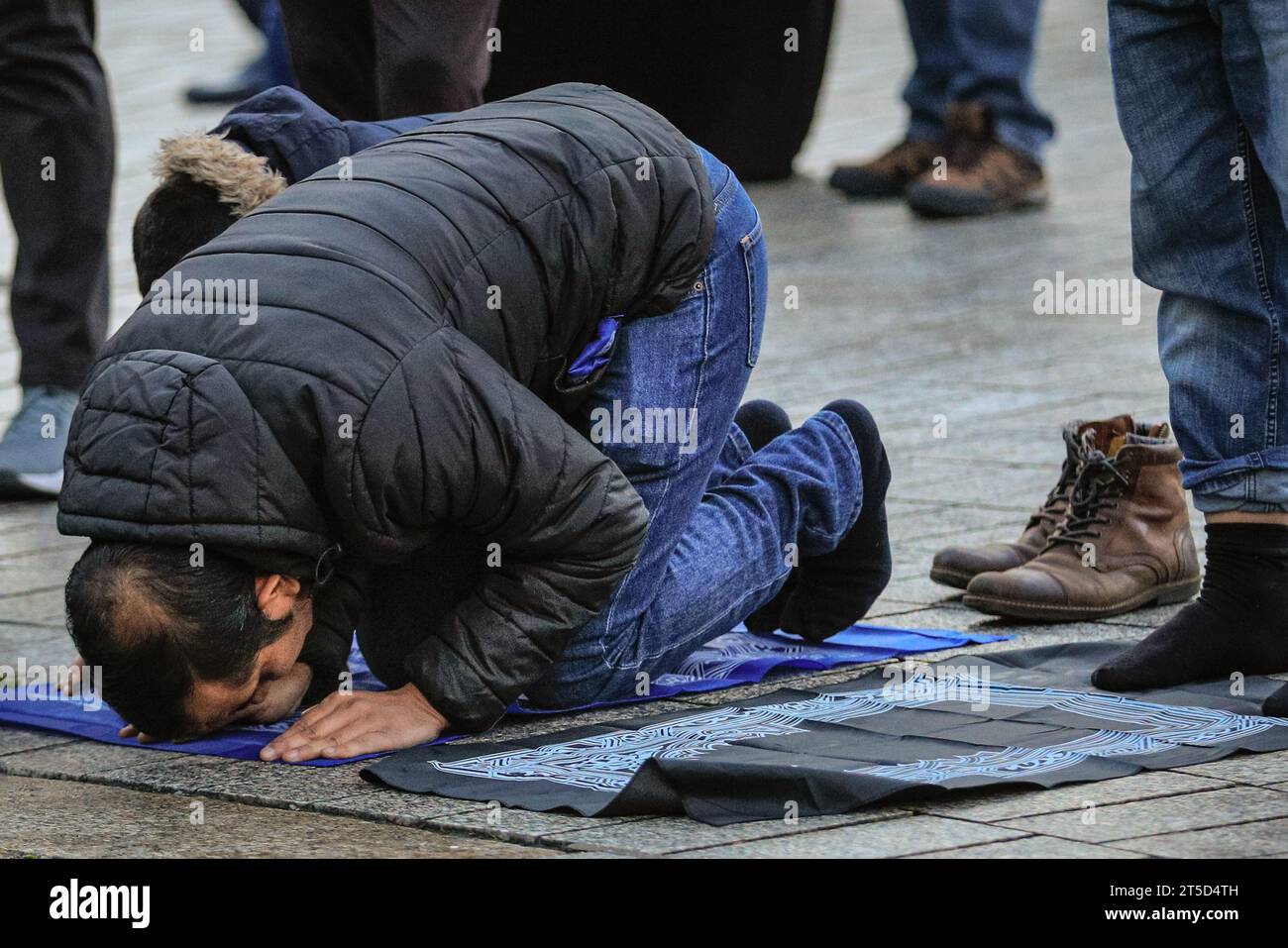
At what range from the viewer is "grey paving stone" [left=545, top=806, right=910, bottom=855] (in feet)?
8.23

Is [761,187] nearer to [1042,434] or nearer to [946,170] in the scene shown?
[946,170]

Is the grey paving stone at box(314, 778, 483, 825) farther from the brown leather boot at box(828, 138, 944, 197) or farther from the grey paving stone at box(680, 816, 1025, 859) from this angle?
the brown leather boot at box(828, 138, 944, 197)

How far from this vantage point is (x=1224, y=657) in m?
3.16

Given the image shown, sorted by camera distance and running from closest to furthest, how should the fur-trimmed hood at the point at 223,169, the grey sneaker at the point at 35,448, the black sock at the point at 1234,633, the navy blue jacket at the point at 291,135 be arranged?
1. the black sock at the point at 1234,633
2. the fur-trimmed hood at the point at 223,169
3. the navy blue jacket at the point at 291,135
4. the grey sneaker at the point at 35,448

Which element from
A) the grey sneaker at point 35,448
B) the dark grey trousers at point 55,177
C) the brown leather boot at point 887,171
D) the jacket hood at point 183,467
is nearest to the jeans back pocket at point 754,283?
the jacket hood at point 183,467

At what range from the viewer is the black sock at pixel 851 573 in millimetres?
3555

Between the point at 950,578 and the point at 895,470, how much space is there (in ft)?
3.13

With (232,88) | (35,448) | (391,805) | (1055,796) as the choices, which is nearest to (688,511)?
(391,805)

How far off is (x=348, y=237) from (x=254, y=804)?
0.76 m

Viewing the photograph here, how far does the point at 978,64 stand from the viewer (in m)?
7.55

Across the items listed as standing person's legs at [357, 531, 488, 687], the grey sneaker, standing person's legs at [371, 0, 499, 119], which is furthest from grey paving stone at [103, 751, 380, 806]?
the grey sneaker

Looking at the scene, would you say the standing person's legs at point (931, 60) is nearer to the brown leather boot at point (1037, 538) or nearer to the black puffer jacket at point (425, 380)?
the brown leather boot at point (1037, 538)

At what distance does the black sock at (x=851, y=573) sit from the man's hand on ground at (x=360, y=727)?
2.51 feet

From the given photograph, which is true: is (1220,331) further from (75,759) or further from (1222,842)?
(75,759)
